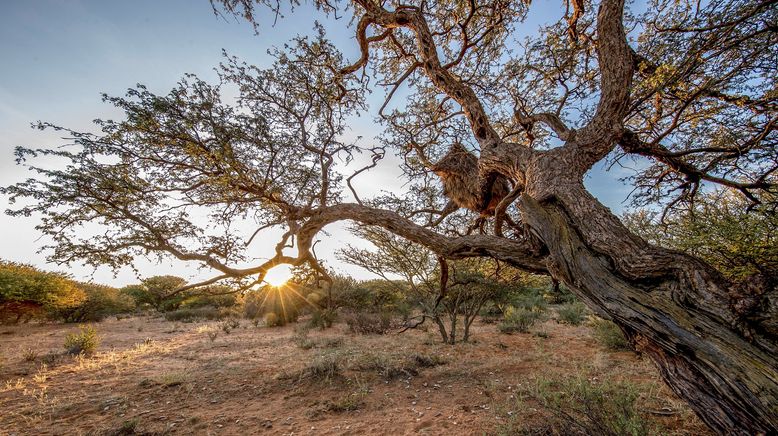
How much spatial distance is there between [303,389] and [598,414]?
409cm

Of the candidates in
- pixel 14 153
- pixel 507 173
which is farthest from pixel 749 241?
pixel 14 153

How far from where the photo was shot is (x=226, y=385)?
16.3 ft

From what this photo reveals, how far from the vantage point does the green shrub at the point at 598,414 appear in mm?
2357

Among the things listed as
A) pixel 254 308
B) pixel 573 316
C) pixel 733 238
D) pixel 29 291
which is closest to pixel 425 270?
pixel 733 238

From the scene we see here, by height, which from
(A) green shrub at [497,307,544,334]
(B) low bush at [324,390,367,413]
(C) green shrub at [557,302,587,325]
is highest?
(B) low bush at [324,390,367,413]

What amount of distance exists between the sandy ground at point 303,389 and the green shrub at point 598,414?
274mm

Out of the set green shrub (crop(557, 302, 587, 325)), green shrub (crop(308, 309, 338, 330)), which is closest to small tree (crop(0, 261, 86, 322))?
green shrub (crop(308, 309, 338, 330))

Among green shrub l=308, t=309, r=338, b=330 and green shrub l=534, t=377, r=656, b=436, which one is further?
green shrub l=308, t=309, r=338, b=330

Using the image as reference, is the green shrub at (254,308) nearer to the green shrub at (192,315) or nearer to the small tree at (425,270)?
the green shrub at (192,315)

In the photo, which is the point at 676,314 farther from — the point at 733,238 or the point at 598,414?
the point at 733,238

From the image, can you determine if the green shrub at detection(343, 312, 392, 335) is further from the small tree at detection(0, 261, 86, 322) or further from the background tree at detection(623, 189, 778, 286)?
the small tree at detection(0, 261, 86, 322)

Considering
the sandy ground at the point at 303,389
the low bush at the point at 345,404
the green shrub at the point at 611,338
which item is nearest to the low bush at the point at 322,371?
the sandy ground at the point at 303,389

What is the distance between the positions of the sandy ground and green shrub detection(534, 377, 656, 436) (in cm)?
27

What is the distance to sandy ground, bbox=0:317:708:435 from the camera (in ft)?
10.8
